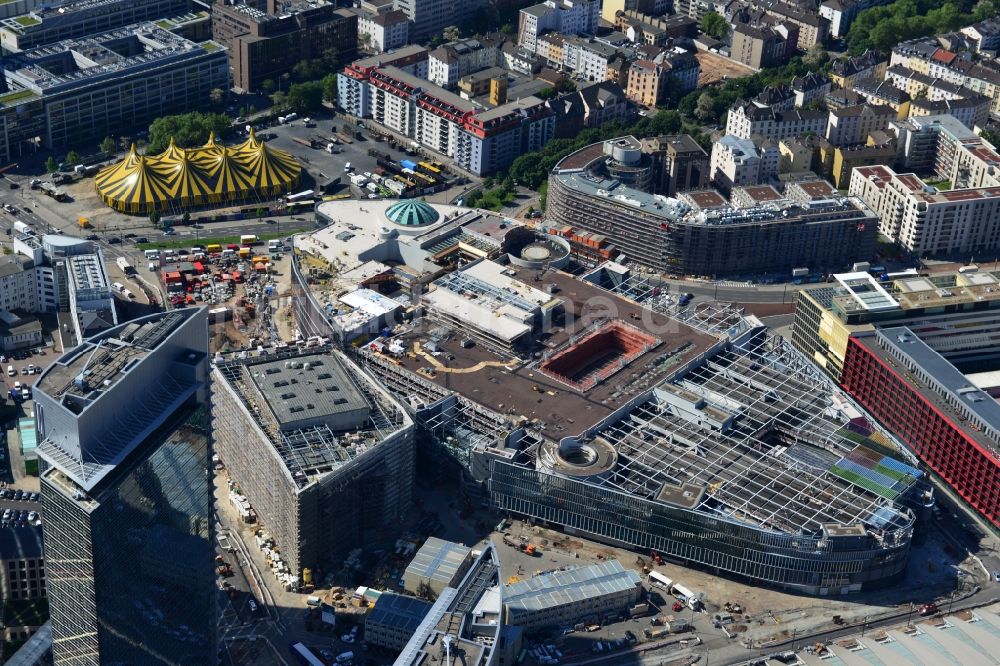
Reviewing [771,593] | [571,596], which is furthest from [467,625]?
[771,593]

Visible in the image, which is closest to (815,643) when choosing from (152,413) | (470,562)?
(470,562)

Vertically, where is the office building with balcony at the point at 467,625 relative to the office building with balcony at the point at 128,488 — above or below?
below

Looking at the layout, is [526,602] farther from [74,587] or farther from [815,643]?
[74,587]

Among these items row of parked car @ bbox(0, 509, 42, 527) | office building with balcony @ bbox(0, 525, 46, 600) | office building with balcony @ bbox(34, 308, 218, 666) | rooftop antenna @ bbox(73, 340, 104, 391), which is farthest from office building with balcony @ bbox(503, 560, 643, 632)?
rooftop antenna @ bbox(73, 340, 104, 391)

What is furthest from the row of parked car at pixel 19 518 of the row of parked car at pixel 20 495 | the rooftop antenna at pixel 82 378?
the rooftop antenna at pixel 82 378

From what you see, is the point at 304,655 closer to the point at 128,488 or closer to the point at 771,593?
the point at 128,488

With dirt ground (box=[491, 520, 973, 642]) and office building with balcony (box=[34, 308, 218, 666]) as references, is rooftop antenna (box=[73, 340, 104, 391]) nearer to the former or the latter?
office building with balcony (box=[34, 308, 218, 666])

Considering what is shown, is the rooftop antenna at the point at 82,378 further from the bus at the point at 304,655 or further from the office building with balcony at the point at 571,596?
the office building with balcony at the point at 571,596
